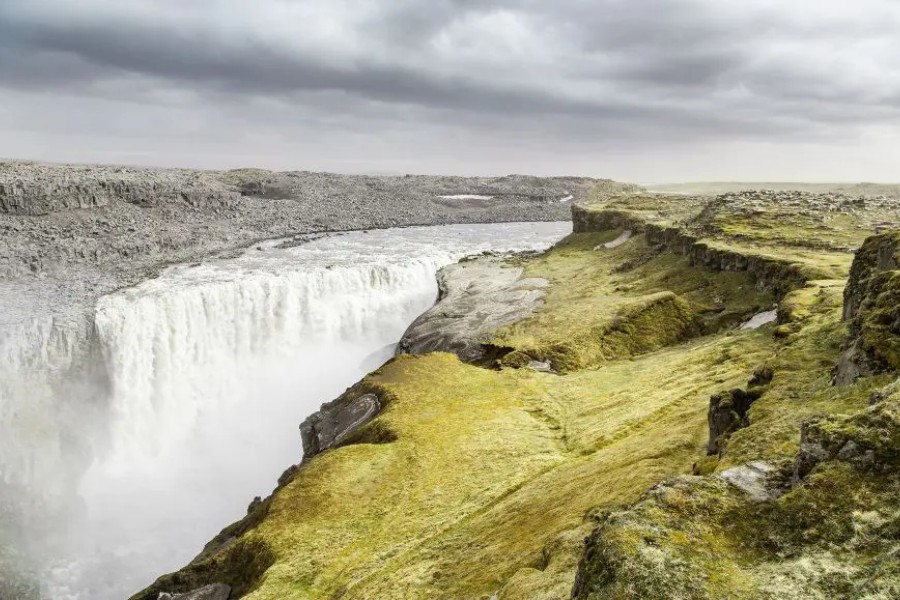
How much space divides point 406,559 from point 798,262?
28752 mm

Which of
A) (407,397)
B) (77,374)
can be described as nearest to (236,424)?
(77,374)

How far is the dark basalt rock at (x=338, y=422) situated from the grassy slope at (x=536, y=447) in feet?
3.63

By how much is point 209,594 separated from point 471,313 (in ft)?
103

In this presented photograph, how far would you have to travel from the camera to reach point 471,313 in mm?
49188

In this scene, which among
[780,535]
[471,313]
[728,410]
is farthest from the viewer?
[471,313]

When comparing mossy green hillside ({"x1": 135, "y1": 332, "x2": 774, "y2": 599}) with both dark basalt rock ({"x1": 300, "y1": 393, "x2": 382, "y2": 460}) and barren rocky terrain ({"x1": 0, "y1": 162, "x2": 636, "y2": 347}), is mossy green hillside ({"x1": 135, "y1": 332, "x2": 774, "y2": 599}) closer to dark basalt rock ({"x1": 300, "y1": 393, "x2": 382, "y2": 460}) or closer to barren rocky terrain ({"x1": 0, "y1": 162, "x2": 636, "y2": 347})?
dark basalt rock ({"x1": 300, "y1": 393, "x2": 382, "y2": 460})

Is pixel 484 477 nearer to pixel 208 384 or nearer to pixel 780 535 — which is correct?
pixel 780 535

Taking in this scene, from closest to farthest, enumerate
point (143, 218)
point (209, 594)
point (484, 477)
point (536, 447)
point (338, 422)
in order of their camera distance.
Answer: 1. point (209, 594)
2. point (484, 477)
3. point (536, 447)
4. point (338, 422)
5. point (143, 218)

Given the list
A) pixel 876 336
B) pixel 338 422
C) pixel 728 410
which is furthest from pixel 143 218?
pixel 876 336

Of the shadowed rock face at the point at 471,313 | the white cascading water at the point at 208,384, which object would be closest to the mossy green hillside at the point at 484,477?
the shadowed rock face at the point at 471,313

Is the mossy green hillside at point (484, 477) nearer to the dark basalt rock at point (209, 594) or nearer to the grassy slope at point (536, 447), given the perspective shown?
the grassy slope at point (536, 447)

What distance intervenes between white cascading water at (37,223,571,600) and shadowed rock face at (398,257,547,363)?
6303 millimetres

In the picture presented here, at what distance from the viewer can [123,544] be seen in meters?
36.7

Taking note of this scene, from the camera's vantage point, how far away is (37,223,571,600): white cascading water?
37219 mm
